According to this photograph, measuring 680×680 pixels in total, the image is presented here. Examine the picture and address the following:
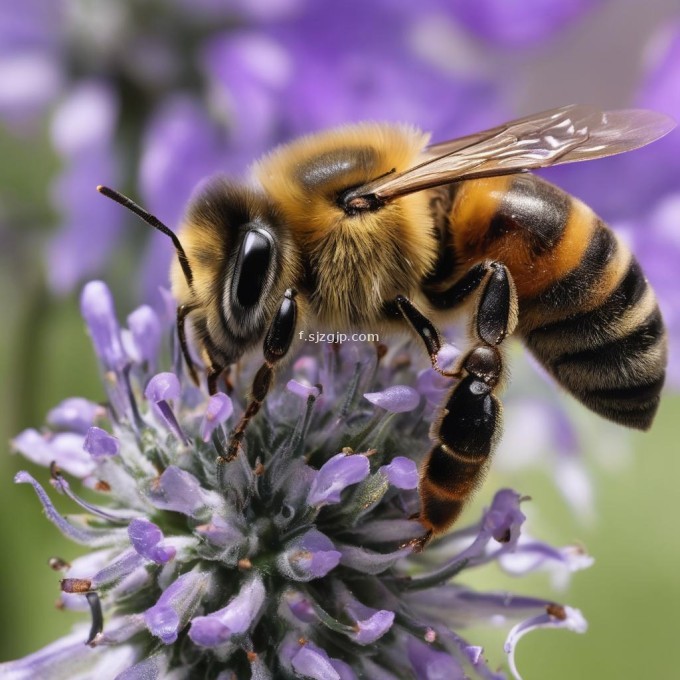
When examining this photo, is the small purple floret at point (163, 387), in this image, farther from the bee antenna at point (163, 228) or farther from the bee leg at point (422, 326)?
the bee leg at point (422, 326)

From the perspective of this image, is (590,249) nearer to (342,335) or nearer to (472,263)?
(472,263)

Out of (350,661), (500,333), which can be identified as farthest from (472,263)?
(350,661)

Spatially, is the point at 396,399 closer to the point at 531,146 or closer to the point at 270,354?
the point at 270,354

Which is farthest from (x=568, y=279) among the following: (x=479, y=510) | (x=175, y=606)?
(x=479, y=510)

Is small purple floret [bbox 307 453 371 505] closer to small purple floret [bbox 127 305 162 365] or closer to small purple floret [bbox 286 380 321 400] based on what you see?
small purple floret [bbox 286 380 321 400]

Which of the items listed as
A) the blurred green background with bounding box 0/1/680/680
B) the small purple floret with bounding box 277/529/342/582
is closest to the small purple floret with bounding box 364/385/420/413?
the small purple floret with bounding box 277/529/342/582
